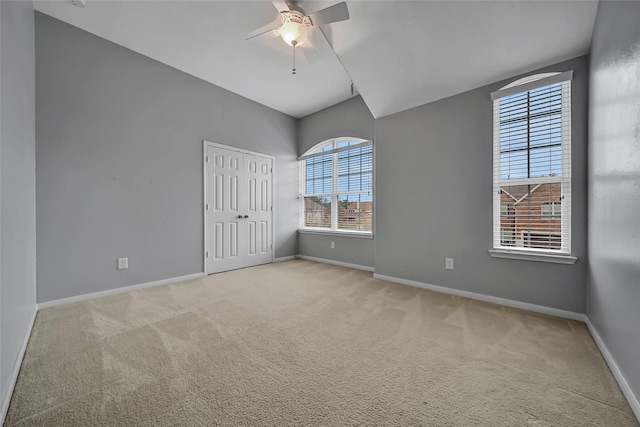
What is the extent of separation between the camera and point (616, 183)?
5.03 ft

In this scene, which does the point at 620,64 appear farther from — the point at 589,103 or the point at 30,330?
the point at 30,330

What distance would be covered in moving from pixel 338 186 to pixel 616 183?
3535mm

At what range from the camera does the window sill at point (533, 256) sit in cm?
228

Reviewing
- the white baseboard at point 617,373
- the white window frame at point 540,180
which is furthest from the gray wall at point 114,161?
the white baseboard at point 617,373

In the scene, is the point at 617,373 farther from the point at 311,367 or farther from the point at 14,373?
the point at 14,373

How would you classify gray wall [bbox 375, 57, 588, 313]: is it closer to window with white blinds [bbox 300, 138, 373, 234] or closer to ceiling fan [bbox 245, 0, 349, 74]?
window with white blinds [bbox 300, 138, 373, 234]

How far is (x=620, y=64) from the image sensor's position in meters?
1.50

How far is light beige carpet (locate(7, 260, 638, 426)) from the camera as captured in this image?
4.05ft

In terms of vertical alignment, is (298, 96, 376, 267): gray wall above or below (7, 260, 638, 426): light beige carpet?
above

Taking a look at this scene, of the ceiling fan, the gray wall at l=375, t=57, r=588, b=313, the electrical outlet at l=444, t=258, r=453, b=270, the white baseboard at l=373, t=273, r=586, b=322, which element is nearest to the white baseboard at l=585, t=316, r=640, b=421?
the white baseboard at l=373, t=273, r=586, b=322

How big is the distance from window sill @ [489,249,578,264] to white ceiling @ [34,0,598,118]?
184cm

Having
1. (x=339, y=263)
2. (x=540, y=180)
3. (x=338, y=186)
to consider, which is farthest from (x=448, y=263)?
(x=338, y=186)

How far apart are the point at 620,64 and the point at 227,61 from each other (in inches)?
147

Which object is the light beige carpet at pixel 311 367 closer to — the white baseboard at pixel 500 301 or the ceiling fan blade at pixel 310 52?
the white baseboard at pixel 500 301
